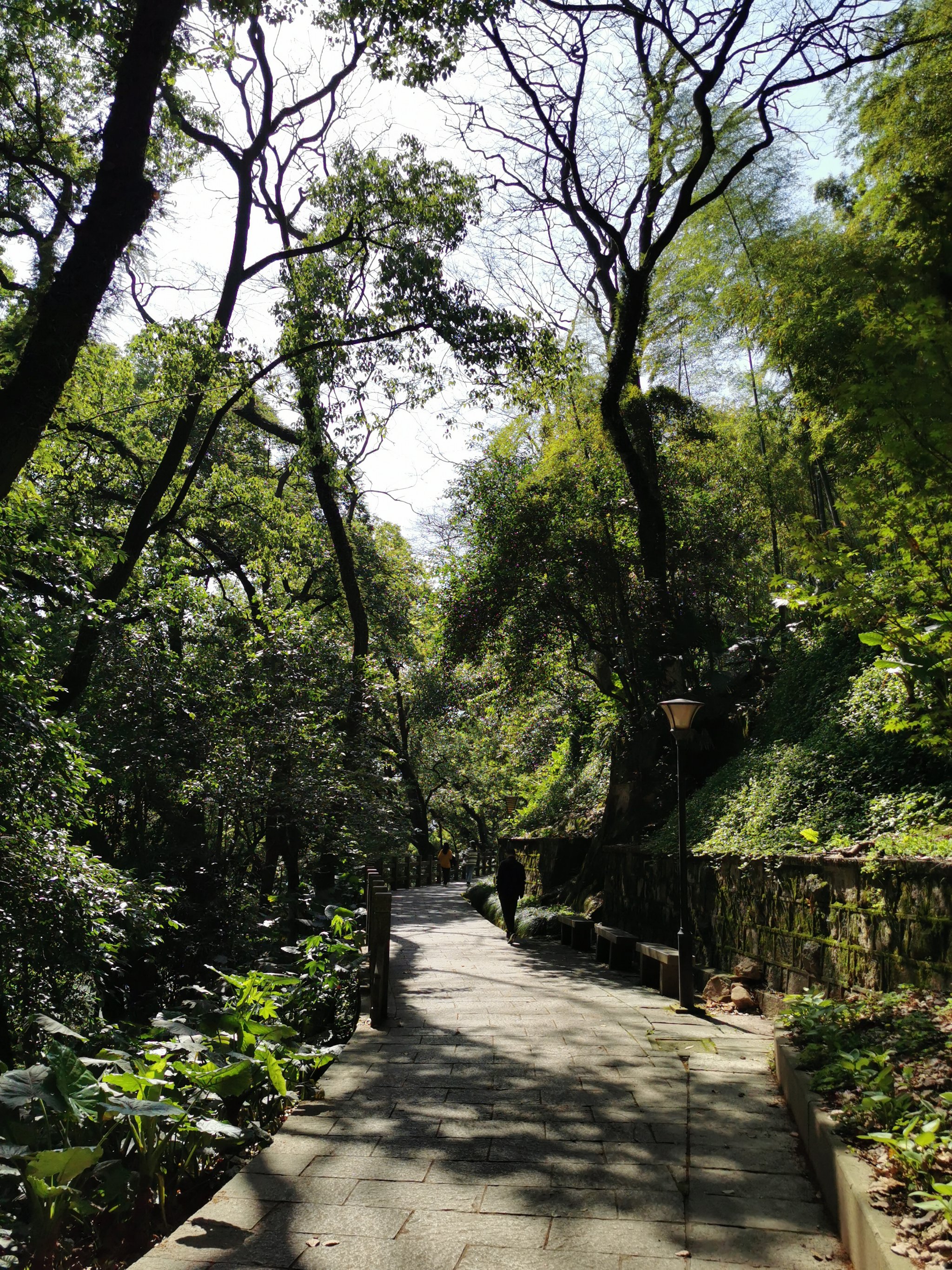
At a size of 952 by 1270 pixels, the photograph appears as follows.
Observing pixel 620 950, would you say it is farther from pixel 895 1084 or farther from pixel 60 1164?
pixel 60 1164

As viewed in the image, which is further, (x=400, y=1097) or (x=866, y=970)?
(x=866, y=970)

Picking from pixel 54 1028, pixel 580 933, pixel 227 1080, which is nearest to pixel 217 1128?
pixel 227 1080

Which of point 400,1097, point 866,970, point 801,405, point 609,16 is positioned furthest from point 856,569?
point 609,16

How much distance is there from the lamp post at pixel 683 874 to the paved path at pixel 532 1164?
23.1 inches

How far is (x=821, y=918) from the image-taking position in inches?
248

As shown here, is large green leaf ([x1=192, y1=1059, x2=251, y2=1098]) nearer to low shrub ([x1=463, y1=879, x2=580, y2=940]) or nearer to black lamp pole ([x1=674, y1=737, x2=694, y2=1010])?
black lamp pole ([x1=674, y1=737, x2=694, y2=1010])

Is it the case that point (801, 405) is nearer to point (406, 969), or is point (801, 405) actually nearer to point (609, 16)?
point (609, 16)

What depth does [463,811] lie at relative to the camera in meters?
50.1

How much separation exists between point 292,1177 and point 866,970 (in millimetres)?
3693

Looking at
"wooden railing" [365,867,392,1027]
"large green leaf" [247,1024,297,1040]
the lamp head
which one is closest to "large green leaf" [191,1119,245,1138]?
"large green leaf" [247,1024,297,1040]

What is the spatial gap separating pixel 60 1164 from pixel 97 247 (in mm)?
5233

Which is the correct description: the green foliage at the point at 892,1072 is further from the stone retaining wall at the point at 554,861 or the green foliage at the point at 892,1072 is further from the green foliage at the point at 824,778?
the stone retaining wall at the point at 554,861

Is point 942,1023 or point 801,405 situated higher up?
point 801,405

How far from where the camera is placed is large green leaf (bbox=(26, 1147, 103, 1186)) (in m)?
3.14
